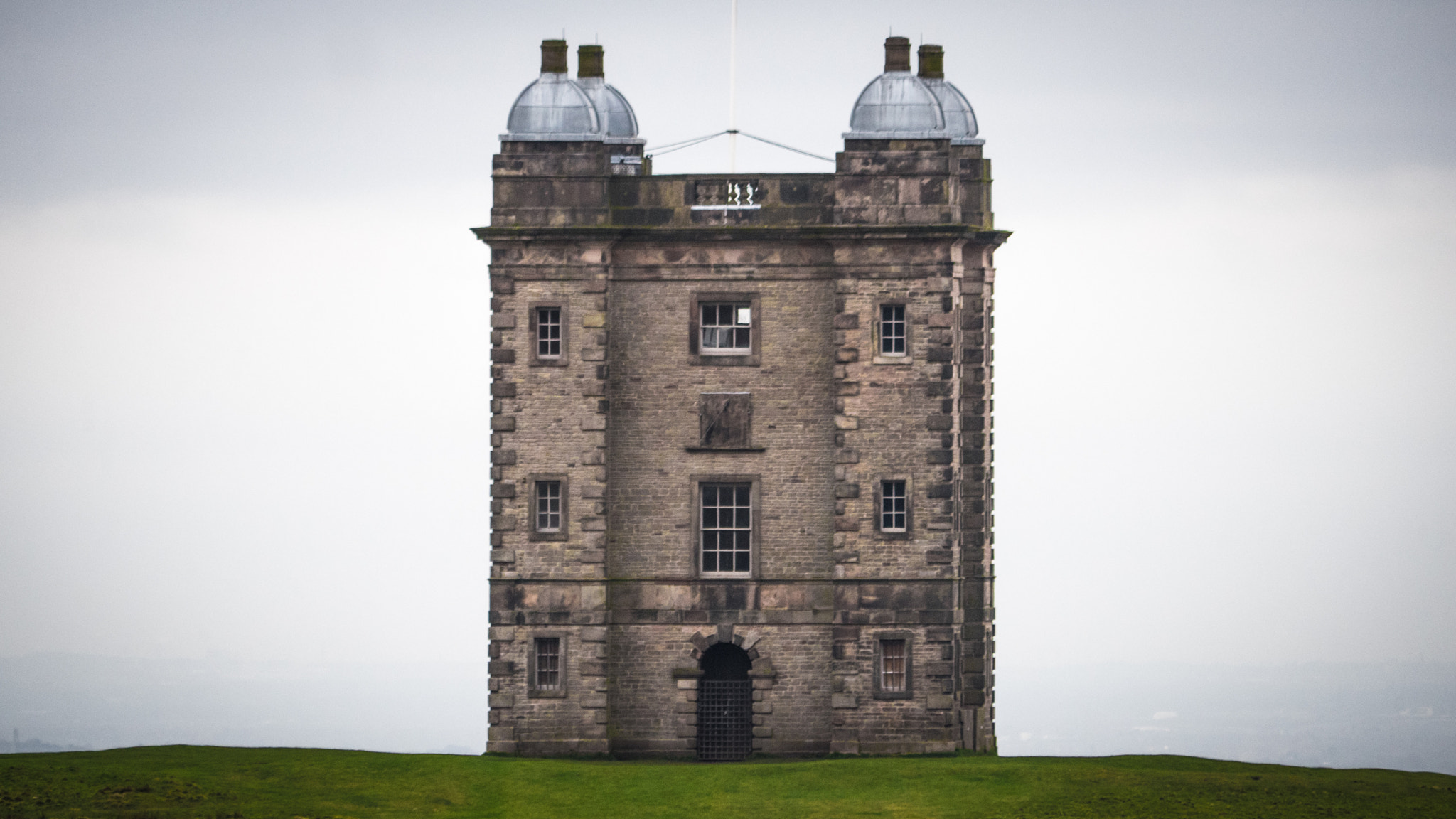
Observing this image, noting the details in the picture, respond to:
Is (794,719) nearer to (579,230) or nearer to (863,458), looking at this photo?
(863,458)

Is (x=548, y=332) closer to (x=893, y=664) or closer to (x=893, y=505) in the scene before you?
(x=893, y=505)

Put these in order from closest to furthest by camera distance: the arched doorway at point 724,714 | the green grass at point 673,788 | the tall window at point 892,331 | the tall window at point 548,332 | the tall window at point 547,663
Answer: the green grass at point 673,788 < the tall window at point 547,663 < the tall window at point 892,331 < the arched doorway at point 724,714 < the tall window at point 548,332

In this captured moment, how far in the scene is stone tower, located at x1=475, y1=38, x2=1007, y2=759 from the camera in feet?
157

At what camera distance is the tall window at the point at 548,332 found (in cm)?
4838

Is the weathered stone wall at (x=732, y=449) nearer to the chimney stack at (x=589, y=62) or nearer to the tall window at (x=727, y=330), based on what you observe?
the tall window at (x=727, y=330)

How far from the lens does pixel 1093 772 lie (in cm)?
4350

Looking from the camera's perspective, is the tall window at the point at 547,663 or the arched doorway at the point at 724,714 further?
the arched doorway at the point at 724,714

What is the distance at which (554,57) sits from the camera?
49.8 metres

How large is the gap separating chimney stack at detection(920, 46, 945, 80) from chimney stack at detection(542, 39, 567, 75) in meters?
8.90

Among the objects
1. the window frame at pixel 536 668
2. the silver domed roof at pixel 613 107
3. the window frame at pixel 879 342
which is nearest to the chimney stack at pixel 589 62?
the silver domed roof at pixel 613 107

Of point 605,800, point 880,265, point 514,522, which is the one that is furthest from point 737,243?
point 605,800

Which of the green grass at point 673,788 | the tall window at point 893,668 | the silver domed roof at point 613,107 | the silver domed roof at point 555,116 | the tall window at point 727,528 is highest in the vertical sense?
the silver domed roof at point 613,107

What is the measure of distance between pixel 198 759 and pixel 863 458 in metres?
15.3

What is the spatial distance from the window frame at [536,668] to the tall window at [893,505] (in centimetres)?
747
